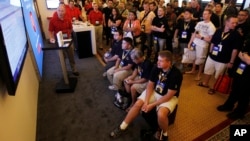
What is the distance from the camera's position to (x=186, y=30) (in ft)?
12.7

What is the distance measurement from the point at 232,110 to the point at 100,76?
99.2 inches

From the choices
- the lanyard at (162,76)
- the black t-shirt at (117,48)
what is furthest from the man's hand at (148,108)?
the black t-shirt at (117,48)

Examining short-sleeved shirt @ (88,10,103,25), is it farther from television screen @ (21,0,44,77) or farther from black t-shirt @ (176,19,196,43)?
black t-shirt @ (176,19,196,43)

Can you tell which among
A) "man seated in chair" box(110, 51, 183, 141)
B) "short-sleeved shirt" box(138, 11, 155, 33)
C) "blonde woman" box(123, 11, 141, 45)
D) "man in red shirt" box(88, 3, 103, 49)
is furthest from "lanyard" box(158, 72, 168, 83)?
"man in red shirt" box(88, 3, 103, 49)

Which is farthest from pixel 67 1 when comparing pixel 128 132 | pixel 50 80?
pixel 128 132

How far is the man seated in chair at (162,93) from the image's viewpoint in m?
2.22

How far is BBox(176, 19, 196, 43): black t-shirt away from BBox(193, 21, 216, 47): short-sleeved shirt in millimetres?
303

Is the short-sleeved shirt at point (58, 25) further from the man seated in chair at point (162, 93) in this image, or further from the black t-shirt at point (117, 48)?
the man seated in chair at point (162, 93)

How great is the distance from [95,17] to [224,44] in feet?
11.9

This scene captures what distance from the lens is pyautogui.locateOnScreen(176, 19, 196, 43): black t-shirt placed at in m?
3.84

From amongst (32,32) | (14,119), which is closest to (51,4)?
(32,32)

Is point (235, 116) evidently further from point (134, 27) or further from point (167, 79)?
point (134, 27)

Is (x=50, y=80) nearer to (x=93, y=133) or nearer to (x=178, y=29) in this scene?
(x=93, y=133)

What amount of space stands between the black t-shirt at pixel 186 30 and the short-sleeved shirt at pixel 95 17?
7.96ft
